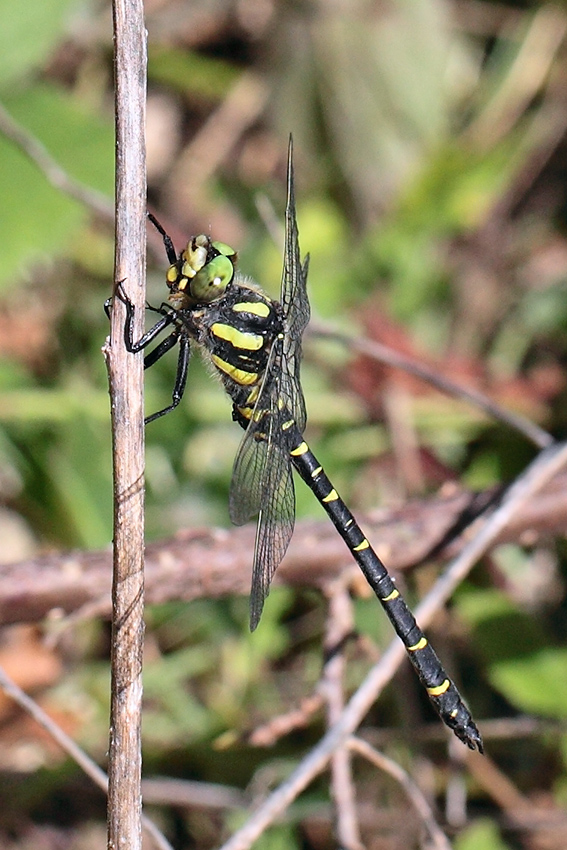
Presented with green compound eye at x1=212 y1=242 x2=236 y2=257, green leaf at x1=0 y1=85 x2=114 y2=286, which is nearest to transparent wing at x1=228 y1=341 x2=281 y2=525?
green compound eye at x1=212 y1=242 x2=236 y2=257

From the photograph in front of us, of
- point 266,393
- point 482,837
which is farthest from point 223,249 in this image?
point 482,837

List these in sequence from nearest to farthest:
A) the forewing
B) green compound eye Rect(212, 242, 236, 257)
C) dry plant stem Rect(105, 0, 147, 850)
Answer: dry plant stem Rect(105, 0, 147, 850)
the forewing
green compound eye Rect(212, 242, 236, 257)

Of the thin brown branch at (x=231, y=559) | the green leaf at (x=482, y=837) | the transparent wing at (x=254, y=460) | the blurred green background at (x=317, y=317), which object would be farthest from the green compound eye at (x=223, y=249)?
the green leaf at (x=482, y=837)

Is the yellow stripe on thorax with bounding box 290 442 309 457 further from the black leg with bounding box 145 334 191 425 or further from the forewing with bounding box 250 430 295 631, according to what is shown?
the black leg with bounding box 145 334 191 425

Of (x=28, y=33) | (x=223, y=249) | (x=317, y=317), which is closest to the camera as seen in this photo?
(x=223, y=249)

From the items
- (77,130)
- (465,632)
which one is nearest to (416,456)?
(465,632)

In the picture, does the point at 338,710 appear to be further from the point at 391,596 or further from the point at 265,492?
the point at 265,492
